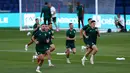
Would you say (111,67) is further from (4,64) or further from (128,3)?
(128,3)

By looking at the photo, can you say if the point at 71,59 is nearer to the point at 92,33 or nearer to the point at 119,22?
the point at 92,33

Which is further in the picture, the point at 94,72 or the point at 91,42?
the point at 91,42

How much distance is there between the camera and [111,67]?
20609 millimetres

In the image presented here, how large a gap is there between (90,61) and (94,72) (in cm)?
352

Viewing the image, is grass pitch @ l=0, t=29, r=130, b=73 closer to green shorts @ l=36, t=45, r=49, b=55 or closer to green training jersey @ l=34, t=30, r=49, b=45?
green shorts @ l=36, t=45, r=49, b=55

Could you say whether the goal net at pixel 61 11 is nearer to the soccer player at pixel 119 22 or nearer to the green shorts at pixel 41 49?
the soccer player at pixel 119 22

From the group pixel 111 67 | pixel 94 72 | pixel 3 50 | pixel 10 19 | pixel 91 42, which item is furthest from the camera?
pixel 10 19

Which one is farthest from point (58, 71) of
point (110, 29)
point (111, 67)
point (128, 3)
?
point (128, 3)

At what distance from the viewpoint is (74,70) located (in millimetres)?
19594

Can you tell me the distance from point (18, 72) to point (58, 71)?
1507 mm

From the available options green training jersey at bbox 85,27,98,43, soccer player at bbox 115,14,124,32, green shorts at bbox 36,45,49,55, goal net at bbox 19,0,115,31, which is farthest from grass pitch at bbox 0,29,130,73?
goal net at bbox 19,0,115,31

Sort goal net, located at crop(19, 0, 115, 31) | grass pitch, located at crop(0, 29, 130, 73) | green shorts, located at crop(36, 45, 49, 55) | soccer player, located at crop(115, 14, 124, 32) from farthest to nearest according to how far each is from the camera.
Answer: goal net, located at crop(19, 0, 115, 31) → soccer player, located at crop(115, 14, 124, 32) → grass pitch, located at crop(0, 29, 130, 73) → green shorts, located at crop(36, 45, 49, 55)

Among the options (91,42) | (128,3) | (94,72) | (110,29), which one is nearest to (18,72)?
(94,72)

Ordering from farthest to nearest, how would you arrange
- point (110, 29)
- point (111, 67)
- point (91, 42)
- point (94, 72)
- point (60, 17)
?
point (60, 17) < point (110, 29) < point (91, 42) < point (111, 67) < point (94, 72)
